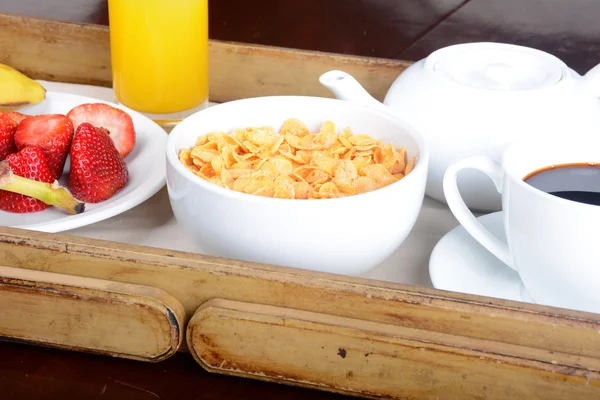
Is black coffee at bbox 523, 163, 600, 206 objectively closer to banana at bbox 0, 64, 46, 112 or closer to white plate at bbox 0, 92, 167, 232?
white plate at bbox 0, 92, 167, 232

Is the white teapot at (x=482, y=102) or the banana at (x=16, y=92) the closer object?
the white teapot at (x=482, y=102)

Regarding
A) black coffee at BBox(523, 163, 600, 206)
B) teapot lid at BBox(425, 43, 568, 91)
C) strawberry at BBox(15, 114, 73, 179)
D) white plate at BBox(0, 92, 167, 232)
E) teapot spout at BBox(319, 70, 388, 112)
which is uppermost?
teapot lid at BBox(425, 43, 568, 91)

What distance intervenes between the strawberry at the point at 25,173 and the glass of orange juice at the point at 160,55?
23 centimetres

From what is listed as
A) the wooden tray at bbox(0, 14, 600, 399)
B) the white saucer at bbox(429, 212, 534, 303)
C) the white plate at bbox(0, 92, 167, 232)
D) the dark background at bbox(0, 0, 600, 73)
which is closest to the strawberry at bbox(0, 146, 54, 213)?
the white plate at bbox(0, 92, 167, 232)

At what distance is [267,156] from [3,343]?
0.28 metres

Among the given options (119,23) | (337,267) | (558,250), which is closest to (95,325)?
(337,267)

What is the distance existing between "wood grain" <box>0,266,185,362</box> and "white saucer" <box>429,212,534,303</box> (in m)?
0.22

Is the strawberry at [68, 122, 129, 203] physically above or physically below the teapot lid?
below

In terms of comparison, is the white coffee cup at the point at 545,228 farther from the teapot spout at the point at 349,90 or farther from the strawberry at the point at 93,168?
the strawberry at the point at 93,168

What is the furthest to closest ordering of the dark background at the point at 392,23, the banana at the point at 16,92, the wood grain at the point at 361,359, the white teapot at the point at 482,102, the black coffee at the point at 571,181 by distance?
the dark background at the point at 392,23 → the banana at the point at 16,92 → the white teapot at the point at 482,102 → the black coffee at the point at 571,181 → the wood grain at the point at 361,359

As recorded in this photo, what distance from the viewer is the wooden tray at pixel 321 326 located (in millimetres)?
603

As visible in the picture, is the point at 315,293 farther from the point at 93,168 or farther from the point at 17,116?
the point at 17,116

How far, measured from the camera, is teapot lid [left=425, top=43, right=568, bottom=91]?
0.84 metres

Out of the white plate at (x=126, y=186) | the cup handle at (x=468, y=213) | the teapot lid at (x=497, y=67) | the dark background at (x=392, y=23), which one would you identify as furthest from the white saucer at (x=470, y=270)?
the dark background at (x=392, y=23)
